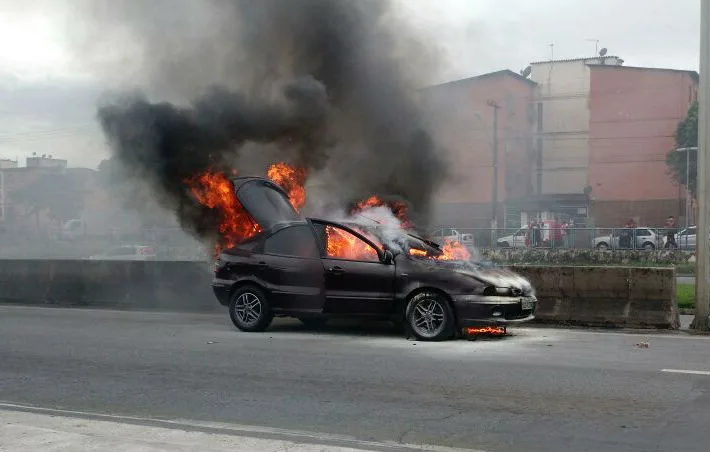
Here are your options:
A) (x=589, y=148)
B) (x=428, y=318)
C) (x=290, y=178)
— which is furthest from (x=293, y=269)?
(x=589, y=148)

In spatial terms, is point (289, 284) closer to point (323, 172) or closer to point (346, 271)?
point (346, 271)

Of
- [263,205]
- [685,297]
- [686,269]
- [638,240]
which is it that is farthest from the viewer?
[638,240]

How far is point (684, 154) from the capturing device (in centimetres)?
4606

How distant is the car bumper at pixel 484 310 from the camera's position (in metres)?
9.23

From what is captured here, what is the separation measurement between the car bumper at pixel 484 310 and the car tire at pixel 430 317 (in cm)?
13

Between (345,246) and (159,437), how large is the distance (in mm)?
5388

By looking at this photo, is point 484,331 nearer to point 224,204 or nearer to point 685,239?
point 224,204

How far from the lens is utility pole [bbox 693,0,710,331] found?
10.9 meters

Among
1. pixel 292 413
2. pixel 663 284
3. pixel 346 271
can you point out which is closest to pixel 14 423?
pixel 292 413

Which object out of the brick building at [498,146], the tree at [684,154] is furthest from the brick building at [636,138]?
the brick building at [498,146]

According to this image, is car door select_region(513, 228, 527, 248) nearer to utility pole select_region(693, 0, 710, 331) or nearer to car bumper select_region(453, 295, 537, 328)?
utility pole select_region(693, 0, 710, 331)

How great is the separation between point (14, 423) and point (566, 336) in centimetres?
709

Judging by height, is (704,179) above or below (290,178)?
below

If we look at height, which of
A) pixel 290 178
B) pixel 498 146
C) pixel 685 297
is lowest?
pixel 685 297
